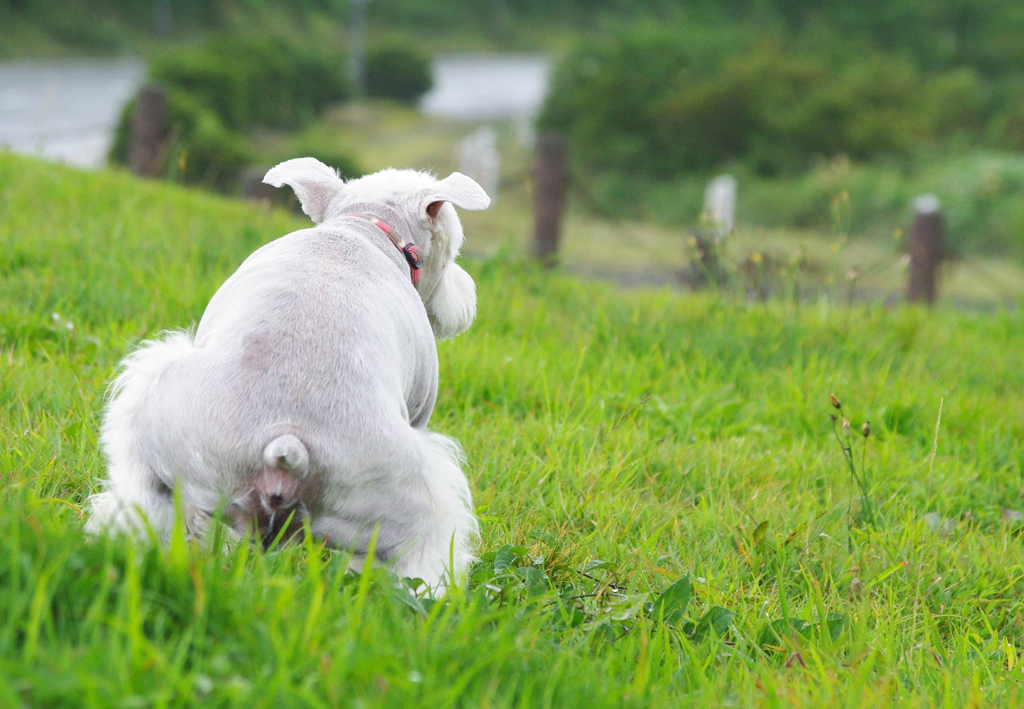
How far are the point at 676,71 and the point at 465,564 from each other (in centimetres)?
2382

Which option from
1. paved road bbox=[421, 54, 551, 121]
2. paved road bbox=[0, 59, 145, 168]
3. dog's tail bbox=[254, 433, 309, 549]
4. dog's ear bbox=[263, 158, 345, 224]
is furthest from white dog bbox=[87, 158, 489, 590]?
paved road bbox=[421, 54, 551, 121]

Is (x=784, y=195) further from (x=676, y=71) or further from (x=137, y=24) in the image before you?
(x=137, y=24)

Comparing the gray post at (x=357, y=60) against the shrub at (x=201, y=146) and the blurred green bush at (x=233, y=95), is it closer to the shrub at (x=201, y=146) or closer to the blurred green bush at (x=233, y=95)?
the blurred green bush at (x=233, y=95)

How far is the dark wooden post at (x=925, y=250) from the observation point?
9492 millimetres

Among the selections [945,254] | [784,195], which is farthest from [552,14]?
[945,254]

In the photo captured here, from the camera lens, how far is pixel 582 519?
126 inches

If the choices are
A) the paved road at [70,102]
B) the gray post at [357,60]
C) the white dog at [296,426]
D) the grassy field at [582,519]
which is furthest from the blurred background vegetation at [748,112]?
the white dog at [296,426]

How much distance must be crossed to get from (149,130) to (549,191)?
3779mm

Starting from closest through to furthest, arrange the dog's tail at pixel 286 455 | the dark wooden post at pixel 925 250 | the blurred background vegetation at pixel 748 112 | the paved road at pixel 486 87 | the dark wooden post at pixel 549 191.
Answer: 1. the dog's tail at pixel 286 455
2. the dark wooden post at pixel 549 191
3. the dark wooden post at pixel 925 250
4. the blurred background vegetation at pixel 748 112
5. the paved road at pixel 486 87

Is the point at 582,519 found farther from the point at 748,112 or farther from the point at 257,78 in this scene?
the point at 257,78

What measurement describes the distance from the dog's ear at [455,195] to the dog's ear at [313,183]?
1.12 feet

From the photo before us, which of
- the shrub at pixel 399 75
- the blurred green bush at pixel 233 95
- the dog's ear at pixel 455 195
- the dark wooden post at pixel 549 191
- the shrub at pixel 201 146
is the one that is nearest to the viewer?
the dog's ear at pixel 455 195

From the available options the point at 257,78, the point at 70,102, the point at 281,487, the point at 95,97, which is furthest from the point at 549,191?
the point at 95,97

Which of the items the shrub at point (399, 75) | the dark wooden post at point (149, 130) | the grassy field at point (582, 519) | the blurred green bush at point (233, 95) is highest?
the shrub at point (399, 75)
